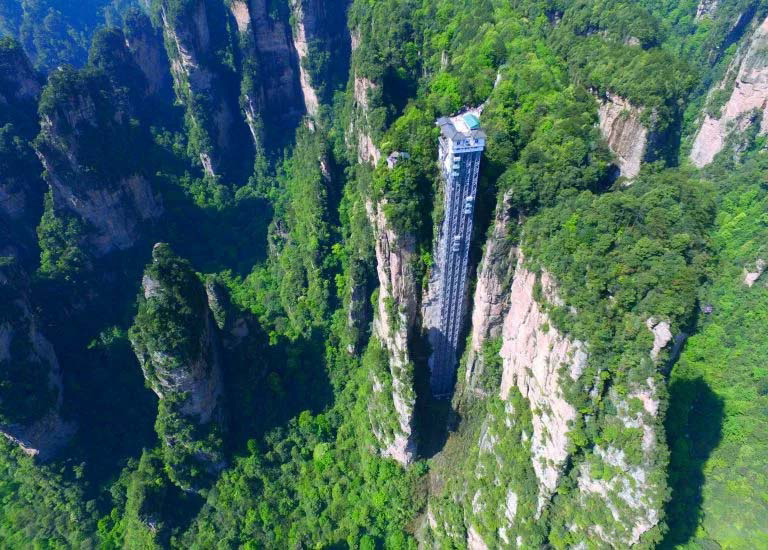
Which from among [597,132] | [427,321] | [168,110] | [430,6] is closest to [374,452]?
[427,321]

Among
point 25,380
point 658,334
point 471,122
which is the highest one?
point 471,122

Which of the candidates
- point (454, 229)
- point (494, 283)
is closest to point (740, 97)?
point (494, 283)

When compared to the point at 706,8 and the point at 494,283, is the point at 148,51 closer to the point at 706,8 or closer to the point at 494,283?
the point at 494,283

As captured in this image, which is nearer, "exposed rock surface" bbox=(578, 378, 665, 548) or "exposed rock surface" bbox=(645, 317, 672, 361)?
"exposed rock surface" bbox=(645, 317, 672, 361)

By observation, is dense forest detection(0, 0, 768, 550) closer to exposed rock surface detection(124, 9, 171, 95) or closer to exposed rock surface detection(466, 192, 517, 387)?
exposed rock surface detection(466, 192, 517, 387)

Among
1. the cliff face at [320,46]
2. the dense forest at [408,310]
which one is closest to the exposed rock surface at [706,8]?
the dense forest at [408,310]

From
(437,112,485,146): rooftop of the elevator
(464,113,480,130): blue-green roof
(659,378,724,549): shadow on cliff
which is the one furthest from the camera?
(659,378,724,549): shadow on cliff

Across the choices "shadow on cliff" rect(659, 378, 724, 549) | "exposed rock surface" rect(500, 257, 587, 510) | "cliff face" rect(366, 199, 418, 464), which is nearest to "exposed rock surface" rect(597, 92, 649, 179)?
"exposed rock surface" rect(500, 257, 587, 510)
